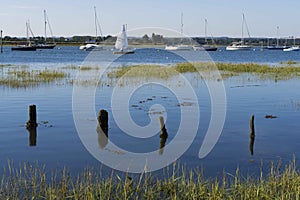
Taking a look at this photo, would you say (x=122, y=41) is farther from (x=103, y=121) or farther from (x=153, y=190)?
(x=153, y=190)

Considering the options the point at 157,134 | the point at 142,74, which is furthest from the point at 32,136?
the point at 142,74

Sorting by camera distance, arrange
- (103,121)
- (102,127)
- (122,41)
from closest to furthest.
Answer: (102,127), (103,121), (122,41)

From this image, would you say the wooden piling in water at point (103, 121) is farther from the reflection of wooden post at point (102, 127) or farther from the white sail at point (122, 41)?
the white sail at point (122, 41)

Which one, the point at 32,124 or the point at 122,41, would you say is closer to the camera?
the point at 32,124

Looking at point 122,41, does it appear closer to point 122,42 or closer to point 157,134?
point 122,42

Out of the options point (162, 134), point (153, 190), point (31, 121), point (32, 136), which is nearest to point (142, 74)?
point (31, 121)

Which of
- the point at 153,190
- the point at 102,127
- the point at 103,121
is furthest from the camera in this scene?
the point at 103,121

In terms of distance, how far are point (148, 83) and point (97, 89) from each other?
634cm

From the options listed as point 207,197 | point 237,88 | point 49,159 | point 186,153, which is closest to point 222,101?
point 237,88

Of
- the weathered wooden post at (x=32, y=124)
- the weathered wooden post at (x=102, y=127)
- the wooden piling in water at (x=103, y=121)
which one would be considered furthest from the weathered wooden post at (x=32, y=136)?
the wooden piling in water at (x=103, y=121)

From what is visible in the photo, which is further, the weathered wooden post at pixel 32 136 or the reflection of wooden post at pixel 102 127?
the reflection of wooden post at pixel 102 127

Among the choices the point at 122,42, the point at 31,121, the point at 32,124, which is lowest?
the point at 32,124

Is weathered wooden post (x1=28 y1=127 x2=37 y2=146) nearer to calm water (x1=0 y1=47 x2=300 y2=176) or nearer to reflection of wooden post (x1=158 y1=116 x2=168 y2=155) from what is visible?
calm water (x1=0 y1=47 x2=300 y2=176)

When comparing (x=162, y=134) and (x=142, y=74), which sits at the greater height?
(x=142, y=74)
